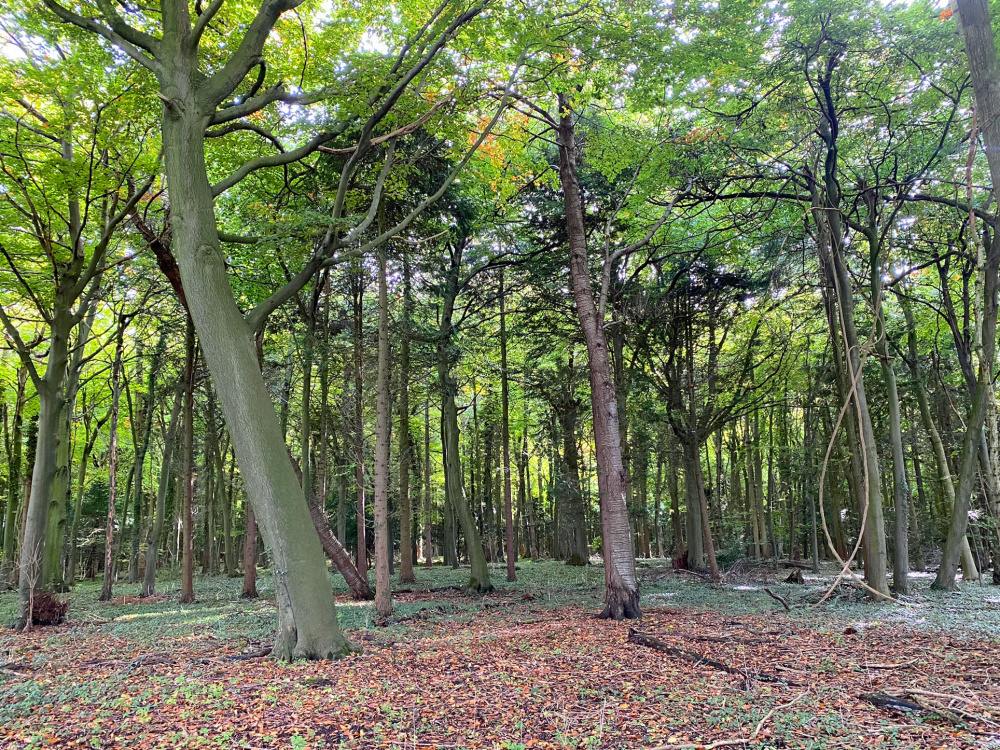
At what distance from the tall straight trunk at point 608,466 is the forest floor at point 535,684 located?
0.52 meters

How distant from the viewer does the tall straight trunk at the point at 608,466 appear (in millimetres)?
7836

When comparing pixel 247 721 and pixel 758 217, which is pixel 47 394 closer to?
pixel 247 721

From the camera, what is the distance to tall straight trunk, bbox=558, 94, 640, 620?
7.84 meters

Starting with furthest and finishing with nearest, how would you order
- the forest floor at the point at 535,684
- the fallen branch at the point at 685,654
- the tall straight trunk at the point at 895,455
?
the tall straight trunk at the point at 895,455 → the fallen branch at the point at 685,654 → the forest floor at the point at 535,684

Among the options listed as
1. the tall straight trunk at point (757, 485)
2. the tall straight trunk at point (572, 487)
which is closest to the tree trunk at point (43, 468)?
the tall straight trunk at point (572, 487)

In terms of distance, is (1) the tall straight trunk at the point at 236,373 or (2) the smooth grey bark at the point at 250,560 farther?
(2) the smooth grey bark at the point at 250,560

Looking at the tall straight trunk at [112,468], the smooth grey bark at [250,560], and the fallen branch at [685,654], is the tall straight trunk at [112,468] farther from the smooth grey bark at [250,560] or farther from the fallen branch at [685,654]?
the fallen branch at [685,654]

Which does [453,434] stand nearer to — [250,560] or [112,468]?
[250,560]

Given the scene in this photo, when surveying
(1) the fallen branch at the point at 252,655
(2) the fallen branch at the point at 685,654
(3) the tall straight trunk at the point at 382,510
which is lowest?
(2) the fallen branch at the point at 685,654

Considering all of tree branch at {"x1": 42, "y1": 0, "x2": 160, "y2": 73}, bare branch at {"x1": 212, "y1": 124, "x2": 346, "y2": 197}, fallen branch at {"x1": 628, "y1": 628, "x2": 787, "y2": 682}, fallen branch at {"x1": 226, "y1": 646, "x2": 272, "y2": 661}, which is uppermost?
tree branch at {"x1": 42, "y1": 0, "x2": 160, "y2": 73}

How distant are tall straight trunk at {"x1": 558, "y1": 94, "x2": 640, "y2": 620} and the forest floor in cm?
52

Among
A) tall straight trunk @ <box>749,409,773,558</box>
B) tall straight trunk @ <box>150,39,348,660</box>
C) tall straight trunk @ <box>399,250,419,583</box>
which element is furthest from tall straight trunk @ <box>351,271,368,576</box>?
tall straight trunk @ <box>749,409,773,558</box>

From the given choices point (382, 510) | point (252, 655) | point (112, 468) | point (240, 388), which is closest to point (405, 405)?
point (382, 510)

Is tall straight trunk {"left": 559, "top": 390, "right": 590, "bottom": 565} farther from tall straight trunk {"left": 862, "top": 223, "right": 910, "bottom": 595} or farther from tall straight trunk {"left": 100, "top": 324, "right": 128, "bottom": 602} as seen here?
tall straight trunk {"left": 100, "top": 324, "right": 128, "bottom": 602}
